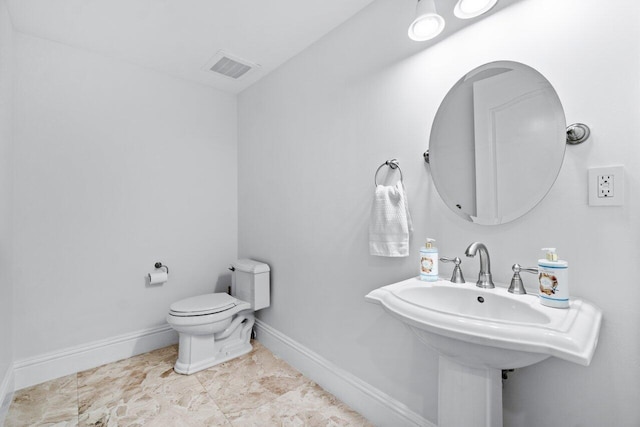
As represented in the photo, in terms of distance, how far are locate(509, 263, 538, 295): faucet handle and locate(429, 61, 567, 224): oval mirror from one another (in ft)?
0.67

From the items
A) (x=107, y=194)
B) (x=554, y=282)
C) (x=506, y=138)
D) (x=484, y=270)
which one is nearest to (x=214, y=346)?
(x=107, y=194)

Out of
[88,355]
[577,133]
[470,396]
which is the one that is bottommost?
[88,355]

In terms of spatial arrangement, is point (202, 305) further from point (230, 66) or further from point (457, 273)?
point (230, 66)

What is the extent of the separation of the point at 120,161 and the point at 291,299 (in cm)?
168

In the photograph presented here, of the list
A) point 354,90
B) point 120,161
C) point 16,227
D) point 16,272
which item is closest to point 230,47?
point 354,90

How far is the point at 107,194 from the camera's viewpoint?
7.35ft

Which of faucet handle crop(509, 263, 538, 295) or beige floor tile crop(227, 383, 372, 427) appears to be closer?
faucet handle crop(509, 263, 538, 295)

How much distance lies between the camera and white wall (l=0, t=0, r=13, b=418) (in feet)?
5.37

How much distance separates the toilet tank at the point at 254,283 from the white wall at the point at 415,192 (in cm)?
9

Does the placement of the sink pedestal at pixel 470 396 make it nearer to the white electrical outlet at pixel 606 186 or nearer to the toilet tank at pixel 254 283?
the white electrical outlet at pixel 606 186

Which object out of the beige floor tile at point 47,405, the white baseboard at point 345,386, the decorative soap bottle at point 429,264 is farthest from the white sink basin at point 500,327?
the beige floor tile at point 47,405

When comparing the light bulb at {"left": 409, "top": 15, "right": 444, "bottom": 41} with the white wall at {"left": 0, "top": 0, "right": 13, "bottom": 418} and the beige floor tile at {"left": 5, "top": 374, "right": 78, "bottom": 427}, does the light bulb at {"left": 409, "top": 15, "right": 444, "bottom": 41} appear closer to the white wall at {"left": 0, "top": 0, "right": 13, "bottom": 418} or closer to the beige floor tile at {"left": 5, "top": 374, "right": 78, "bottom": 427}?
the white wall at {"left": 0, "top": 0, "right": 13, "bottom": 418}

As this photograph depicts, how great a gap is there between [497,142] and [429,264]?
567 mm

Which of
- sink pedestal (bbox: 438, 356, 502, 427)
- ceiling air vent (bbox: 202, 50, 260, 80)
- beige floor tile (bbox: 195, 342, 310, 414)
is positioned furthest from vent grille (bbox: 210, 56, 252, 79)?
sink pedestal (bbox: 438, 356, 502, 427)
